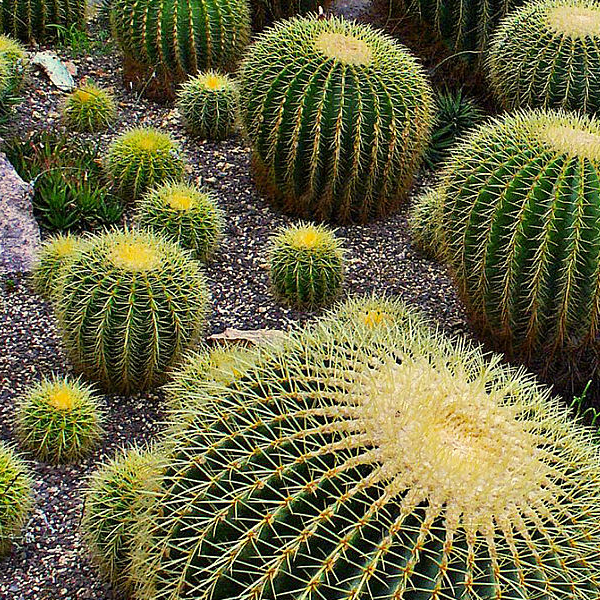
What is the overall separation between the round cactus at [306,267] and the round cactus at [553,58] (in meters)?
1.70

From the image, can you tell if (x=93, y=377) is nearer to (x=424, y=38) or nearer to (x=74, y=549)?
(x=74, y=549)

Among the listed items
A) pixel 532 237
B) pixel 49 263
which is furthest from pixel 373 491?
pixel 49 263

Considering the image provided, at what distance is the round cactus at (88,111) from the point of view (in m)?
6.01

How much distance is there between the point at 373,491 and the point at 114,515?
1279 mm

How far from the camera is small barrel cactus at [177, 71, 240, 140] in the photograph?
5914mm

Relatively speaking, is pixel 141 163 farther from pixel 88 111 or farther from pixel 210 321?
pixel 210 321

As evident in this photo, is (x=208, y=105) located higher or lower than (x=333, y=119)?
lower

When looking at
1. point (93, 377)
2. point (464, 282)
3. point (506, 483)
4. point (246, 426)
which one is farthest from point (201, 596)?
point (464, 282)

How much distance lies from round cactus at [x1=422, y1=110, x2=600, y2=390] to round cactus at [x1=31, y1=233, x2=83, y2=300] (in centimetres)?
186

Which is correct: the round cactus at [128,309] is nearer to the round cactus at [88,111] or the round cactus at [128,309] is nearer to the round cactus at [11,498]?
the round cactus at [11,498]

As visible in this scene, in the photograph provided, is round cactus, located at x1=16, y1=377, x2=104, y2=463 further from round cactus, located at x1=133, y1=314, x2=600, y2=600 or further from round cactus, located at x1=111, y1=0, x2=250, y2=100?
round cactus, located at x1=111, y1=0, x2=250, y2=100

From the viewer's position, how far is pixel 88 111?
601 cm

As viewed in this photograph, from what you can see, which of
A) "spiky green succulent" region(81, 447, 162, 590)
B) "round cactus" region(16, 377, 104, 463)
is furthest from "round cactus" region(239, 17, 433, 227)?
"spiky green succulent" region(81, 447, 162, 590)

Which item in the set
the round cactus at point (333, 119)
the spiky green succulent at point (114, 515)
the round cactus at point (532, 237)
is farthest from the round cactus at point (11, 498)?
the round cactus at point (333, 119)
